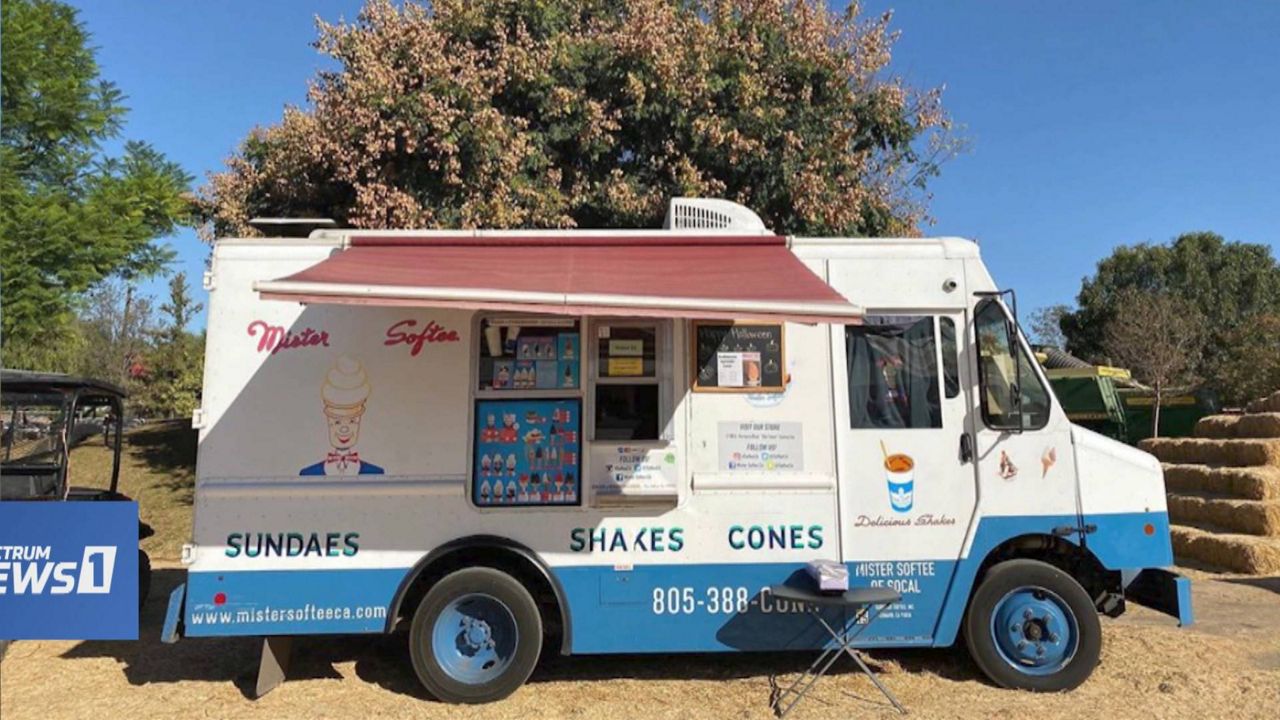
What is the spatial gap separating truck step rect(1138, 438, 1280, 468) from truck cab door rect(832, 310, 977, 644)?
7453 mm

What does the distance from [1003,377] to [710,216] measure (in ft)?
7.68

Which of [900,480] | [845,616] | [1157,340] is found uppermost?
[1157,340]

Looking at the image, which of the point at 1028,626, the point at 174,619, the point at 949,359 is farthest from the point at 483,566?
the point at 1028,626

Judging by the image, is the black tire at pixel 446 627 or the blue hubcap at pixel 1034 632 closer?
the black tire at pixel 446 627

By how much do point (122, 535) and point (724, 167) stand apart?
8027mm

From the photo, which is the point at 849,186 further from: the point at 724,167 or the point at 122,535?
the point at 122,535

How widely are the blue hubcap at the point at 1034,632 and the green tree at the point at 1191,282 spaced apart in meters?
35.1

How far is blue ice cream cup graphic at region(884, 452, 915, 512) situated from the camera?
4.91 meters

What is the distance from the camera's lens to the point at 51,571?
4.62 m

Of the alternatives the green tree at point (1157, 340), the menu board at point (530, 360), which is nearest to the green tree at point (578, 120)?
the menu board at point (530, 360)

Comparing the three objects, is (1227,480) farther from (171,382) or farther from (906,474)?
(171,382)

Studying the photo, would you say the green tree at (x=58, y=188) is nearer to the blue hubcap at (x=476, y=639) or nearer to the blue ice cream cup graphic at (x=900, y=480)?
the blue hubcap at (x=476, y=639)

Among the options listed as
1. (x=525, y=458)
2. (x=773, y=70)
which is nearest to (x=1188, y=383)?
(x=773, y=70)

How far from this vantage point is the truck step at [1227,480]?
9227 millimetres
